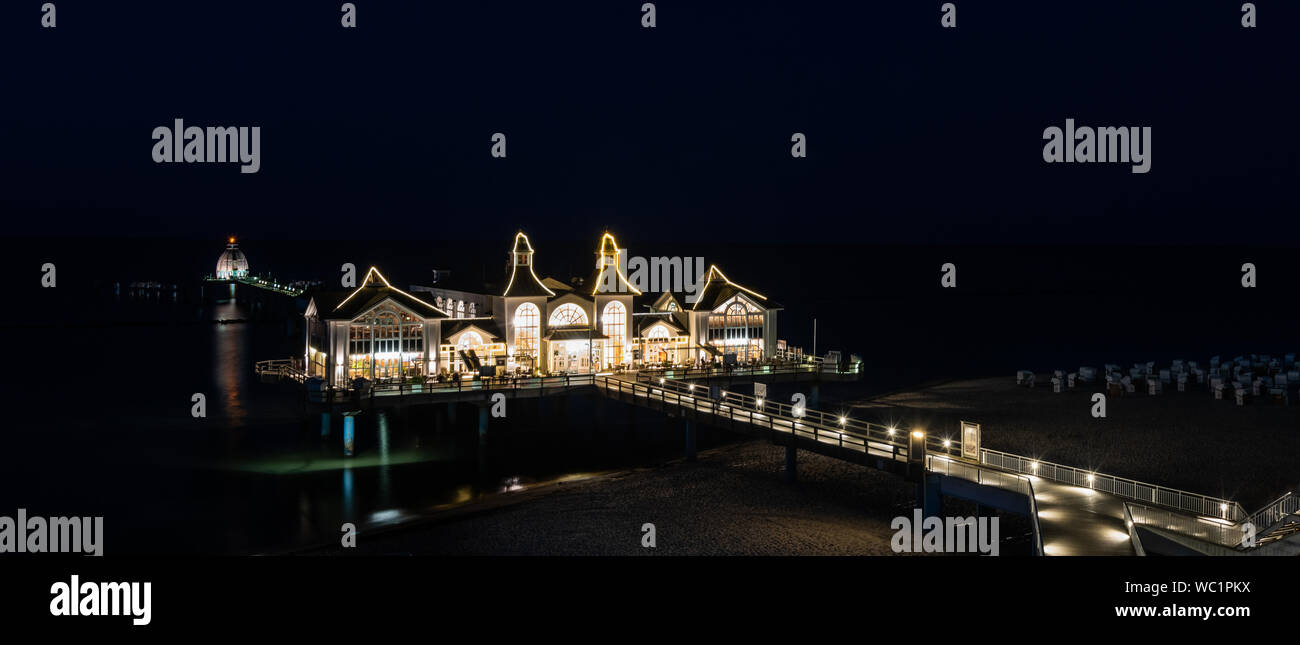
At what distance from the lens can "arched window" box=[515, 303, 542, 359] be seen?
2129 inches

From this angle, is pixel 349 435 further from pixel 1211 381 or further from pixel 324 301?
pixel 1211 381

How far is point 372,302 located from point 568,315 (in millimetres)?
10137

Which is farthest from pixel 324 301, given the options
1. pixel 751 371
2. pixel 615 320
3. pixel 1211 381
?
pixel 1211 381

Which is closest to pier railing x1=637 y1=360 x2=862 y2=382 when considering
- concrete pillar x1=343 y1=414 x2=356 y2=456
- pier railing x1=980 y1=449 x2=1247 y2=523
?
concrete pillar x1=343 y1=414 x2=356 y2=456

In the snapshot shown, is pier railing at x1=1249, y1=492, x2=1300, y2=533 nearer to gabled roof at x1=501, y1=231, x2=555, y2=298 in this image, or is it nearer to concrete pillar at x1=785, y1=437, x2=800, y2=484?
concrete pillar at x1=785, y1=437, x2=800, y2=484

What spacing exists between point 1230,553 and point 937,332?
96.8m

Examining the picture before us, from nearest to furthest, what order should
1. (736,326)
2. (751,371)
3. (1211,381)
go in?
(1211,381)
(751,371)
(736,326)

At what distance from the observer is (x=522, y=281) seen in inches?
2141

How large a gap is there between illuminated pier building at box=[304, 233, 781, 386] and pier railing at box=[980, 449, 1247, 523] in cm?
2652

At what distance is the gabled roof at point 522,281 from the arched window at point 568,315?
1.02m
